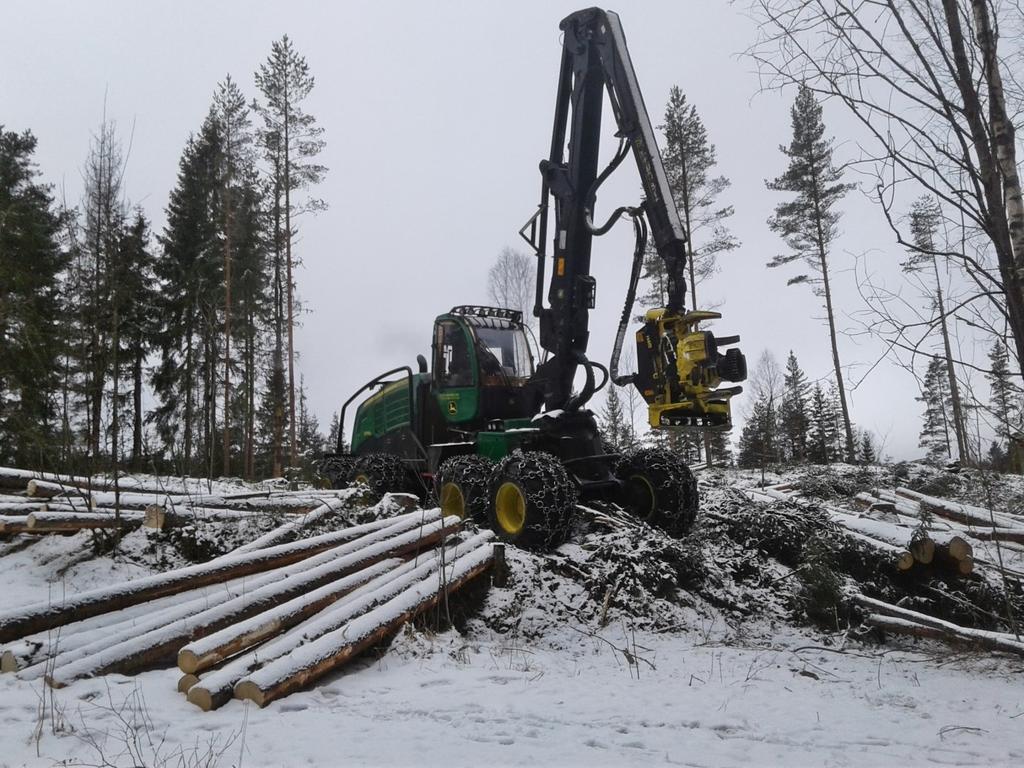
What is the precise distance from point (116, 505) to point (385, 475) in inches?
152

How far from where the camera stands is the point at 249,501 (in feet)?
25.1

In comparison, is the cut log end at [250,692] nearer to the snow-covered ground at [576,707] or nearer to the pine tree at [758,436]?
the snow-covered ground at [576,707]

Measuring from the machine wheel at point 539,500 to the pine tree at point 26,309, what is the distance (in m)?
10.6

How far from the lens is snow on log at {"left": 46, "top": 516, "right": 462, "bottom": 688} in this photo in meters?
4.09

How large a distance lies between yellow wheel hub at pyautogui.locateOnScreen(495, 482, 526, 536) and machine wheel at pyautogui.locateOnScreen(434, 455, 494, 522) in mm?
439

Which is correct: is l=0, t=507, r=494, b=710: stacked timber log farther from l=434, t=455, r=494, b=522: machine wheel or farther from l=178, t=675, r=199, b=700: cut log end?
l=434, t=455, r=494, b=522: machine wheel

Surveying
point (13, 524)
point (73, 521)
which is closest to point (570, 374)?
point (73, 521)

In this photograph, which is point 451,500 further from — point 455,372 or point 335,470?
point 335,470

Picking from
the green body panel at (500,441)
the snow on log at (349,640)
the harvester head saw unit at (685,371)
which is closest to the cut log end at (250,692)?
the snow on log at (349,640)

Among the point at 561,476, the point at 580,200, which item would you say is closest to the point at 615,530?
the point at 561,476

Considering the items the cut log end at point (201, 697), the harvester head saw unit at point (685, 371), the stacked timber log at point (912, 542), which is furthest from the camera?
the harvester head saw unit at point (685, 371)

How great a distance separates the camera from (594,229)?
7.52 meters

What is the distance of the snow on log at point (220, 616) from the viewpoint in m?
4.09

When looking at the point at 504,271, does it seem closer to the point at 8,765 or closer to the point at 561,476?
the point at 561,476
